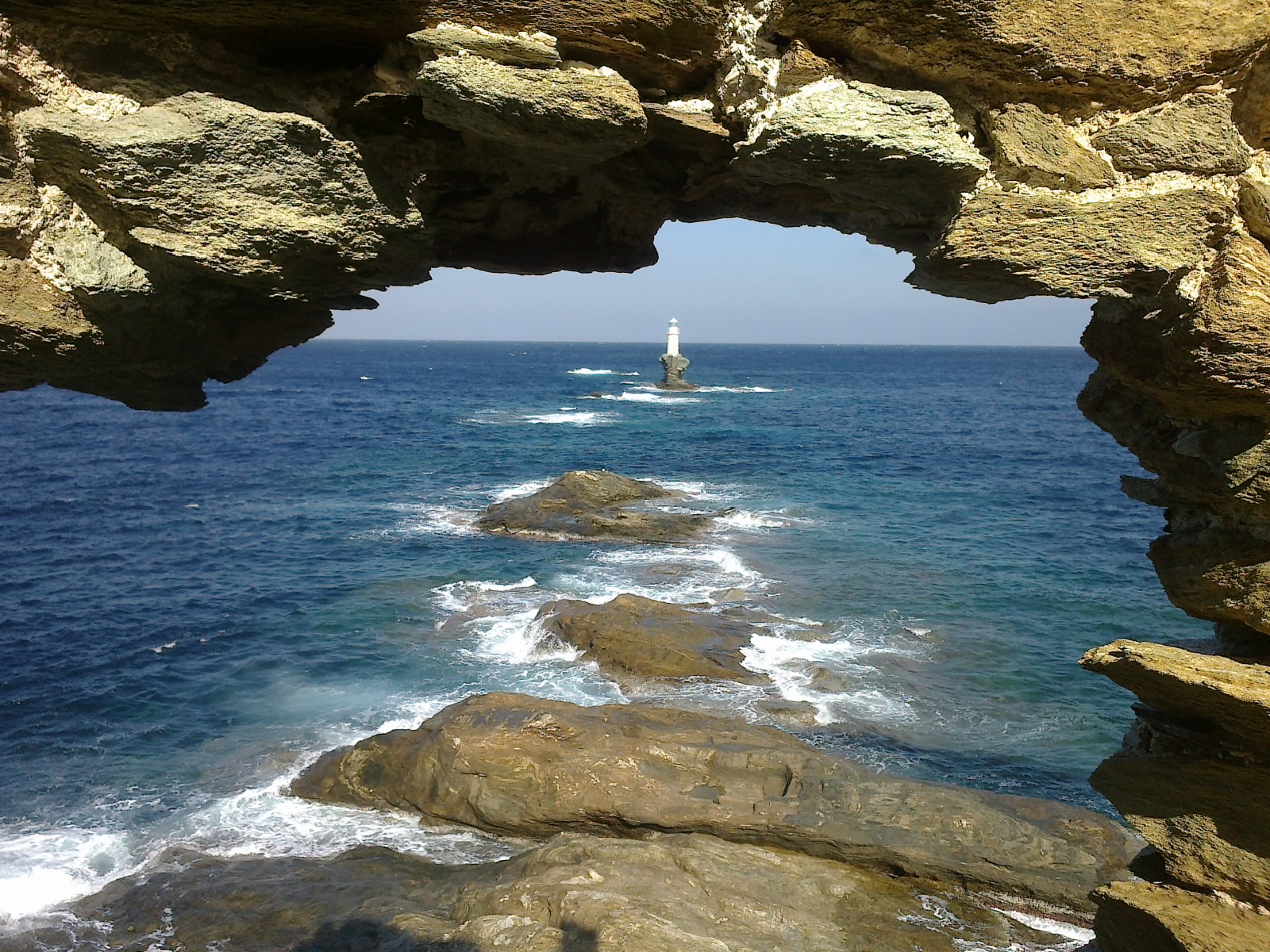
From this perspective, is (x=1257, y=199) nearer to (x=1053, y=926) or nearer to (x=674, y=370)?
(x=1053, y=926)

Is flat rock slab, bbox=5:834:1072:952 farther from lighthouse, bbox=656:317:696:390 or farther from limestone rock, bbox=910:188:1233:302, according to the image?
lighthouse, bbox=656:317:696:390

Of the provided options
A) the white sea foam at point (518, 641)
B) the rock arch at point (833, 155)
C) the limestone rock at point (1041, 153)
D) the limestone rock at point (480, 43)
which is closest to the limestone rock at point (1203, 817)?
the rock arch at point (833, 155)

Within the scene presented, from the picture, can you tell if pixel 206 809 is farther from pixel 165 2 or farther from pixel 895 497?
pixel 895 497

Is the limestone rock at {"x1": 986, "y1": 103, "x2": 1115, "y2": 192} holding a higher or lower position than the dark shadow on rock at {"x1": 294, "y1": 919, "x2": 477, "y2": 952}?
higher

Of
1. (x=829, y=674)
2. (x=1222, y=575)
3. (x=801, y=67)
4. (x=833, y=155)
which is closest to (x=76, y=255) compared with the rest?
(x=801, y=67)

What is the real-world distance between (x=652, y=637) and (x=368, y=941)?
36.6 ft

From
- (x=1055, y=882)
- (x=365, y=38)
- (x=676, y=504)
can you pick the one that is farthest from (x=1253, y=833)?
(x=676, y=504)

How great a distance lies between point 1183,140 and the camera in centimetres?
602

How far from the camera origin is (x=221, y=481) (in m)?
46.3

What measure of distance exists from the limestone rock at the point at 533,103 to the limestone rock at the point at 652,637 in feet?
49.0

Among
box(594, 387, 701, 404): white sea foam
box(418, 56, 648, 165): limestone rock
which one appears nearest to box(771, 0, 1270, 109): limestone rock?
box(418, 56, 648, 165): limestone rock

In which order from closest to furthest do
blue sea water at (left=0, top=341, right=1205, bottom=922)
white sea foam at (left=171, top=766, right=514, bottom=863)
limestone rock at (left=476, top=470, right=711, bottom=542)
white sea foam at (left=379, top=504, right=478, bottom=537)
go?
white sea foam at (left=171, top=766, right=514, bottom=863)
blue sea water at (left=0, top=341, right=1205, bottom=922)
limestone rock at (left=476, top=470, right=711, bottom=542)
white sea foam at (left=379, top=504, right=478, bottom=537)

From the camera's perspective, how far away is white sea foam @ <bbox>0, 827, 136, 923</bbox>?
492 inches

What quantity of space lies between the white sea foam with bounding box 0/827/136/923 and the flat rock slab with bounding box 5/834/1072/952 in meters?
0.69
